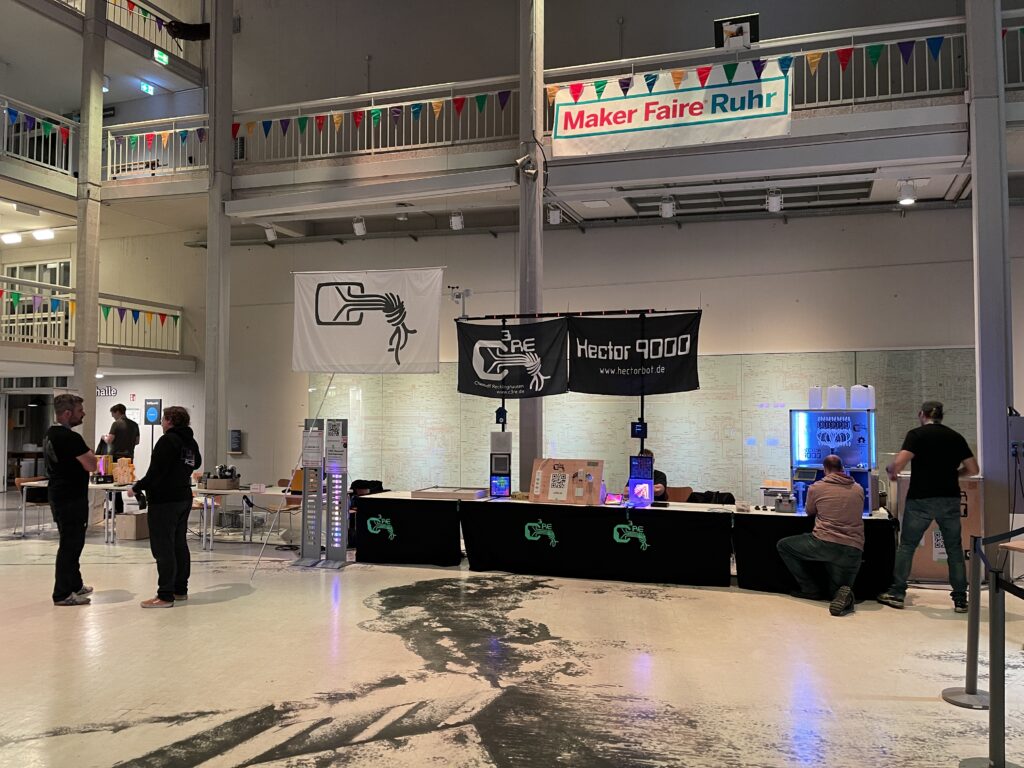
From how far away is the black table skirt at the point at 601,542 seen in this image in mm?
6637

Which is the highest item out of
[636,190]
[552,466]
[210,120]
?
[210,120]

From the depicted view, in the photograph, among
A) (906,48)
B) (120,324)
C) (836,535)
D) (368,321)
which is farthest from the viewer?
(120,324)

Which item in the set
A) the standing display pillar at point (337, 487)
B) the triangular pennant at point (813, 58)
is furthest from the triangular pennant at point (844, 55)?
the standing display pillar at point (337, 487)

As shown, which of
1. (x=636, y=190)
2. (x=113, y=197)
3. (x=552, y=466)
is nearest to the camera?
(x=552, y=466)

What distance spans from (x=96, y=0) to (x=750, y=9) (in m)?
8.87

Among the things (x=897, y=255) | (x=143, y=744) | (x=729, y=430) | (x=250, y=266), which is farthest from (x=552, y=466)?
Answer: (x=250, y=266)

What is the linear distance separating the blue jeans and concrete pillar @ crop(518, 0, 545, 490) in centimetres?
345

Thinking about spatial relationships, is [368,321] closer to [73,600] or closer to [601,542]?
[601,542]

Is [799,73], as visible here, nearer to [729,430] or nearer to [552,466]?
[729,430]

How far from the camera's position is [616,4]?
1043cm

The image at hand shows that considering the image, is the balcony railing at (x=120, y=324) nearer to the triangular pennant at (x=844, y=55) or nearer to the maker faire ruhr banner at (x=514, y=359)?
A: the maker faire ruhr banner at (x=514, y=359)

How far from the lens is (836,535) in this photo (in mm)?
5824

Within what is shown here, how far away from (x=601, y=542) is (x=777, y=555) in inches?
58.2

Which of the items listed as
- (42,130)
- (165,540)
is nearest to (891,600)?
(165,540)
